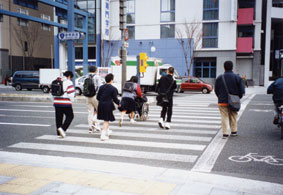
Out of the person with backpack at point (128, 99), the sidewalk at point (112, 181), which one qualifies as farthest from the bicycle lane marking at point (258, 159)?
the person with backpack at point (128, 99)

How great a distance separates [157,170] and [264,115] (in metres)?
8.36

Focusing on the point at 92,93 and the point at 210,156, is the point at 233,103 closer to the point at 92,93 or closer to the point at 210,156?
the point at 210,156

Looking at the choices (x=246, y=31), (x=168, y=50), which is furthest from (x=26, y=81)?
(x=246, y=31)

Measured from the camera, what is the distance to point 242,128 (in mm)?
9172

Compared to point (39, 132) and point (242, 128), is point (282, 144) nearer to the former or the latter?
point (242, 128)

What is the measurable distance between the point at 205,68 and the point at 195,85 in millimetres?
11282

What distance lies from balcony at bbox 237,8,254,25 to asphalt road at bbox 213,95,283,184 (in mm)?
29081

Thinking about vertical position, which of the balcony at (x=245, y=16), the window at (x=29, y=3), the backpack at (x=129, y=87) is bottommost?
the backpack at (x=129, y=87)

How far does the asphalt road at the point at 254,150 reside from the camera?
16.6 feet

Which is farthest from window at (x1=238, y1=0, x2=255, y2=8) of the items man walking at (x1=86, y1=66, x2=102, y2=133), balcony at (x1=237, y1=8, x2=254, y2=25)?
man walking at (x1=86, y1=66, x2=102, y2=133)

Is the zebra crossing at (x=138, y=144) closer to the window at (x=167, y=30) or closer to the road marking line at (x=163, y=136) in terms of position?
the road marking line at (x=163, y=136)

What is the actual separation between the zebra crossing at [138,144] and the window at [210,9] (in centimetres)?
2933

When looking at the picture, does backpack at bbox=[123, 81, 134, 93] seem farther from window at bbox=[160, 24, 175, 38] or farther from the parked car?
window at bbox=[160, 24, 175, 38]

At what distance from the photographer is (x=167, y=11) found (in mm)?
38375
